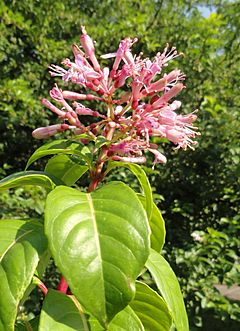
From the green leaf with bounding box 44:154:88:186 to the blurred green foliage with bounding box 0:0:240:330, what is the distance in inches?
81.2

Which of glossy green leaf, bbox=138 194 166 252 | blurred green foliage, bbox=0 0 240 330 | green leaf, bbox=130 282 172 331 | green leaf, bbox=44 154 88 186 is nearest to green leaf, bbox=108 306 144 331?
green leaf, bbox=130 282 172 331

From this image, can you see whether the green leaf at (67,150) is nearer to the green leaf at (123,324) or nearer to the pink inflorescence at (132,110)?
the pink inflorescence at (132,110)

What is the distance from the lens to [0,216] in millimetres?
2990

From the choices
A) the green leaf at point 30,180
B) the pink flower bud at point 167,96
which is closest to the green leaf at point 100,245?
the green leaf at point 30,180

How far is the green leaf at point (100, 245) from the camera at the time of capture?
2.10 feet

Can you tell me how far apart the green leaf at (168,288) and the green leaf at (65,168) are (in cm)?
26

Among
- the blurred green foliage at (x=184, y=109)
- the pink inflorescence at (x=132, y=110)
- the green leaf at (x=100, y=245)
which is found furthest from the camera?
the blurred green foliage at (x=184, y=109)

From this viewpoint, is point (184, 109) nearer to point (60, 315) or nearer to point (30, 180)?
point (30, 180)

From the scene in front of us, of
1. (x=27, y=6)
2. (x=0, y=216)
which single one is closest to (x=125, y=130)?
(x=0, y=216)

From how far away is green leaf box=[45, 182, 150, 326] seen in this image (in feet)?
2.10

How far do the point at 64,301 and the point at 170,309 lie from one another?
7.3 inches

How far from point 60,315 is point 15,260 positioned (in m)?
0.13

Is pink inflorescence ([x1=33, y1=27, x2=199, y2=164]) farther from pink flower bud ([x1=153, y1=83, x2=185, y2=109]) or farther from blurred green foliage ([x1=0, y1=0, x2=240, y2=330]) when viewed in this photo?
blurred green foliage ([x1=0, y1=0, x2=240, y2=330])

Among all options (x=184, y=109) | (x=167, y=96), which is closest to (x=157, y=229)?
(x=167, y=96)
